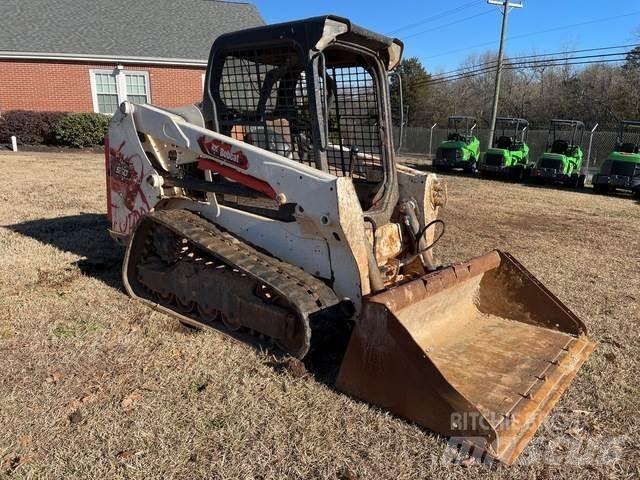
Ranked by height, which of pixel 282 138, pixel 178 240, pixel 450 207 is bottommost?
pixel 450 207

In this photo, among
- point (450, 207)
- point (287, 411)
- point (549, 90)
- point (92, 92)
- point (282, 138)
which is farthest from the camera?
point (549, 90)

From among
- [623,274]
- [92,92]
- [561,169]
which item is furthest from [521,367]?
[92,92]

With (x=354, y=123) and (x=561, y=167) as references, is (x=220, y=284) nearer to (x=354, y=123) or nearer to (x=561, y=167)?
(x=354, y=123)

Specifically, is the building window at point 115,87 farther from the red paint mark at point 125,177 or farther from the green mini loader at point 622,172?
the red paint mark at point 125,177

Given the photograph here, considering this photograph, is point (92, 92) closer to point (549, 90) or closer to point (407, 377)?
point (407, 377)

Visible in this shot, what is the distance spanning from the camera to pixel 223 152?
3811mm

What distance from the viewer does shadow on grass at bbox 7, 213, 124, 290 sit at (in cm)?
535

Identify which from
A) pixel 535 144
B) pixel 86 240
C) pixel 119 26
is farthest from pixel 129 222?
pixel 535 144

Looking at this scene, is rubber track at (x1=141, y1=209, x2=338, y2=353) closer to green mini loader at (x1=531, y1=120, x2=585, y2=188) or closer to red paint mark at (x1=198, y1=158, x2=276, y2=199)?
red paint mark at (x1=198, y1=158, x2=276, y2=199)

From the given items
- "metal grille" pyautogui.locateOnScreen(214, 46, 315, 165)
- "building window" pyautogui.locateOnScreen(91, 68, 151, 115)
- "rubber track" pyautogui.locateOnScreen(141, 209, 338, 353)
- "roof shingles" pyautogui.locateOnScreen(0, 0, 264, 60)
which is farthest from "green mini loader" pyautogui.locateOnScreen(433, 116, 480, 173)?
"rubber track" pyautogui.locateOnScreen(141, 209, 338, 353)

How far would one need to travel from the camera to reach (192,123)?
4.22 meters

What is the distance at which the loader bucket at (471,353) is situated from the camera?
2723 millimetres

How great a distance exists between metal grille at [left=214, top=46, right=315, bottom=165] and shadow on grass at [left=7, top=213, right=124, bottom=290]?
1946mm

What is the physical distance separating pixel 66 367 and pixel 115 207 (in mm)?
1849
